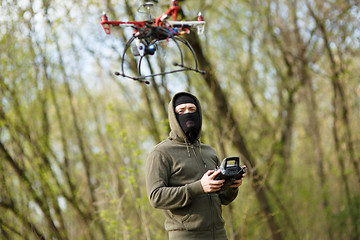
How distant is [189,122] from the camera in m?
2.54

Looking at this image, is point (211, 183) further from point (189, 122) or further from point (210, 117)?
point (210, 117)

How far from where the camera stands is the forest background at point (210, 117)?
17.0 feet

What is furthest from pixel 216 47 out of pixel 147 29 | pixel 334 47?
pixel 147 29

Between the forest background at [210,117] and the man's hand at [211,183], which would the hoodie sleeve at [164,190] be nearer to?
the man's hand at [211,183]

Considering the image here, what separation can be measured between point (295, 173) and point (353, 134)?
196cm

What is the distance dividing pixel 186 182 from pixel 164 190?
0.71ft

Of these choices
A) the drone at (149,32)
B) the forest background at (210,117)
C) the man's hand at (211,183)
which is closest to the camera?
the man's hand at (211,183)

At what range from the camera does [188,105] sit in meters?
2.59

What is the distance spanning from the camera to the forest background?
17.0 ft

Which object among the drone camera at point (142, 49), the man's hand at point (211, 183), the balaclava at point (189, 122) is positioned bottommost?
the man's hand at point (211, 183)

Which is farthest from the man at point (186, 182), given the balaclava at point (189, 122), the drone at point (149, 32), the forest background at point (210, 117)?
the forest background at point (210, 117)

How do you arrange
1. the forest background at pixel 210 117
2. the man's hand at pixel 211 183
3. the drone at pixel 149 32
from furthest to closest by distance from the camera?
1. the forest background at pixel 210 117
2. the drone at pixel 149 32
3. the man's hand at pixel 211 183

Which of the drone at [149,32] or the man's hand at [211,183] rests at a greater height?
the drone at [149,32]

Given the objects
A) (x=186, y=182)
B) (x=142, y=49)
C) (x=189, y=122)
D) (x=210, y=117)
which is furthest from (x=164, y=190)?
(x=210, y=117)
